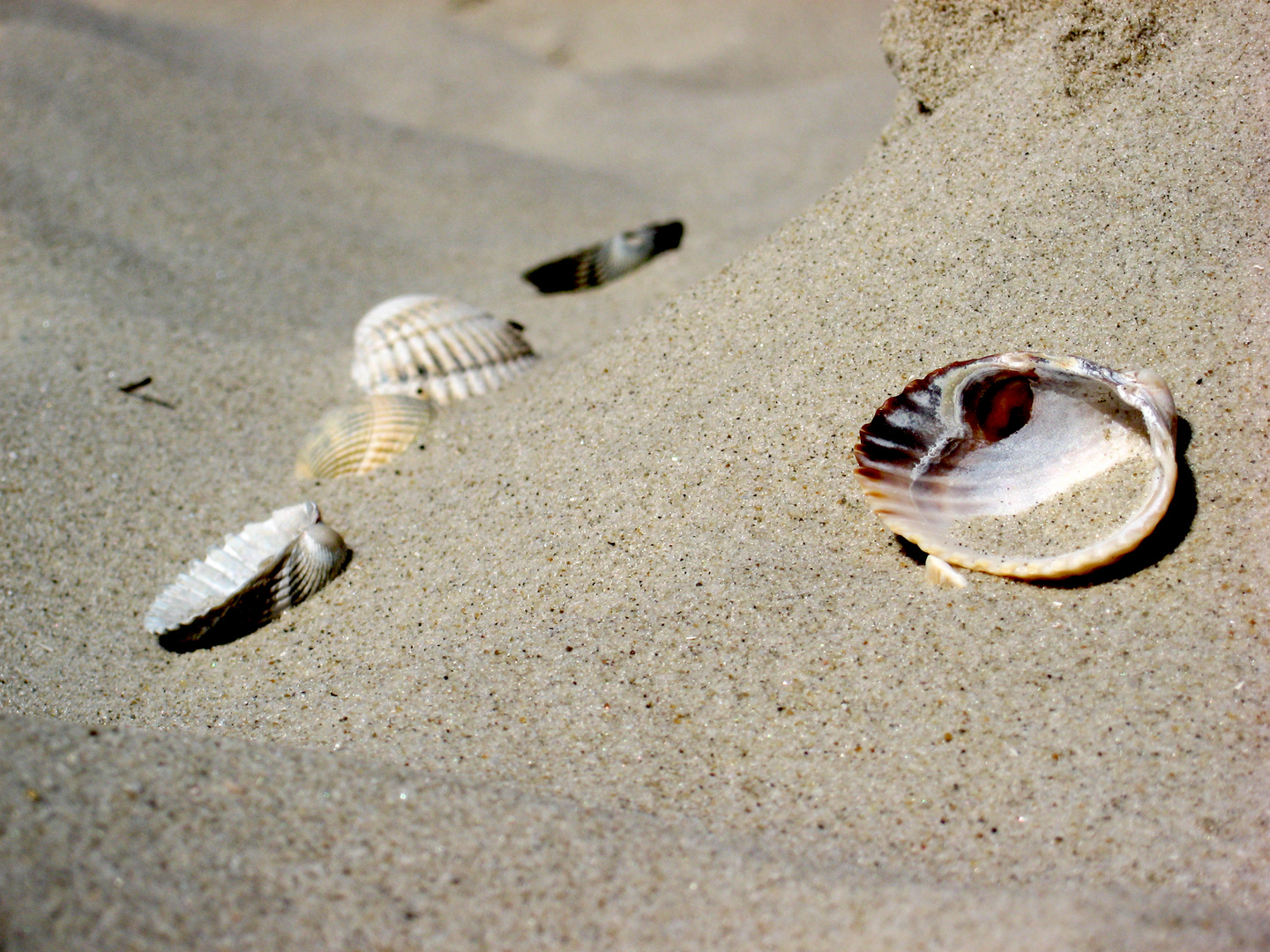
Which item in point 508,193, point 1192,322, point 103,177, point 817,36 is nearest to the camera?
point 1192,322

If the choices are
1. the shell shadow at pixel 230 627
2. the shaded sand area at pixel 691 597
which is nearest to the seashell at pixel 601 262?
the shaded sand area at pixel 691 597

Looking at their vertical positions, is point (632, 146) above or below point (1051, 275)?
below

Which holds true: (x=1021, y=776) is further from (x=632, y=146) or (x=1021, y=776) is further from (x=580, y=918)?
(x=632, y=146)

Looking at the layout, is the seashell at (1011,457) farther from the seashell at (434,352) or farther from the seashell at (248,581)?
the seashell at (434,352)

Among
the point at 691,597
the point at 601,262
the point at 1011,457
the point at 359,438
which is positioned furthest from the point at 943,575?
the point at 601,262

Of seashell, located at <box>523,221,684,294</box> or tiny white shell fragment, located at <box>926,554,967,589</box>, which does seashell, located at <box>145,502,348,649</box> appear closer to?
tiny white shell fragment, located at <box>926,554,967,589</box>

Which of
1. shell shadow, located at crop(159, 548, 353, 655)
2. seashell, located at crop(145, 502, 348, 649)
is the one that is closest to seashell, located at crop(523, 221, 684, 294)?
seashell, located at crop(145, 502, 348, 649)

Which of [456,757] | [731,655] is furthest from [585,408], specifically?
[456,757]

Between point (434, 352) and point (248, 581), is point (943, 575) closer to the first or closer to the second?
point (248, 581)
